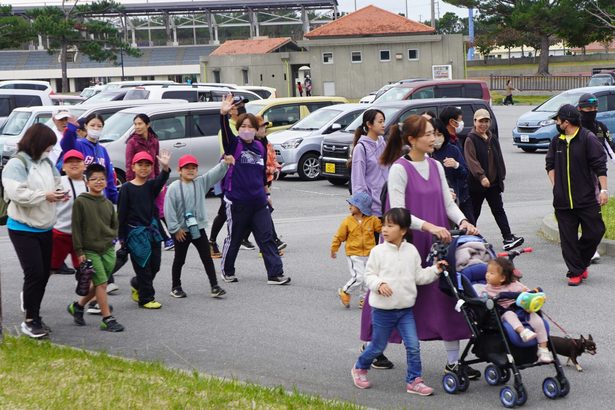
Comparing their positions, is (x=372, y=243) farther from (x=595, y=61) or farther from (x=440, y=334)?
(x=595, y=61)

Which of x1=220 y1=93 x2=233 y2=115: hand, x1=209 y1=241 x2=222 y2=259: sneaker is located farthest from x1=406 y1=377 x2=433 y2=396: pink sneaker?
x1=209 y1=241 x2=222 y2=259: sneaker

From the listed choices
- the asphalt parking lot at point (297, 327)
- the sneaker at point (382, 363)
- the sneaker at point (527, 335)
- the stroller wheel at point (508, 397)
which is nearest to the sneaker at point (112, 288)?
the asphalt parking lot at point (297, 327)

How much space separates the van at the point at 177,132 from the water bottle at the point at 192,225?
9455 millimetres

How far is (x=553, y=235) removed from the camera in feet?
45.5

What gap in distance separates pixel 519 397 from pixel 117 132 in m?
14.8

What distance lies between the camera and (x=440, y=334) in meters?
7.25

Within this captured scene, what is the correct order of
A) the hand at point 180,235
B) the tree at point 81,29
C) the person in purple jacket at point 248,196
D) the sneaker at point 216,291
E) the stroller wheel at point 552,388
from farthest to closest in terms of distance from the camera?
1. the tree at point 81,29
2. the person in purple jacket at point 248,196
3. the sneaker at point 216,291
4. the hand at point 180,235
5. the stroller wheel at point 552,388

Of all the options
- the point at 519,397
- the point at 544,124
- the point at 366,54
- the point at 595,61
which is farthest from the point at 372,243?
the point at 595,61

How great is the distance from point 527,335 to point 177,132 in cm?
1427

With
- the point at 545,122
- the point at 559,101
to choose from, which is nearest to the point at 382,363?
the point at 545,122

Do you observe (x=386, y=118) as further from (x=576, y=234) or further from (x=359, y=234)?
(x=359, y=234)

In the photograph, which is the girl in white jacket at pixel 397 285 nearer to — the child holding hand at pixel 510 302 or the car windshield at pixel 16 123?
the child holding hand at pixel 510 302

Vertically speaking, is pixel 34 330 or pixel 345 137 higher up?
pixel 345 137

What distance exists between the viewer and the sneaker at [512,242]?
12633 millimetres
